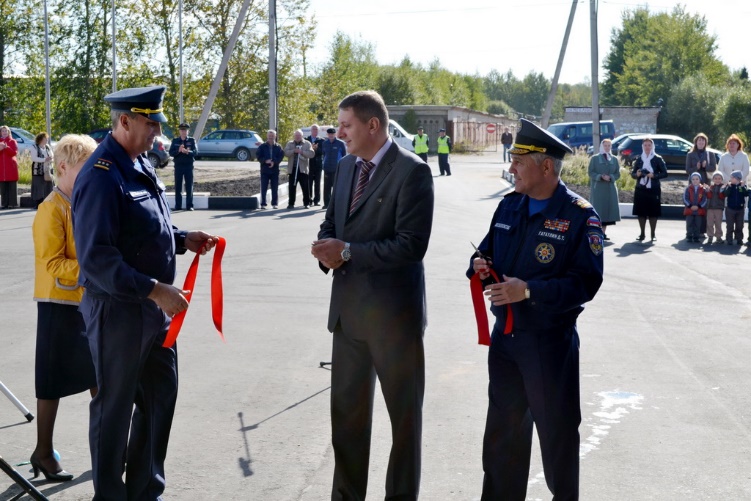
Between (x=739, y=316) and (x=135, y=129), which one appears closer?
(x=135, y=129)

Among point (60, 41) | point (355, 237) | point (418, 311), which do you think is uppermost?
point (60, 41)

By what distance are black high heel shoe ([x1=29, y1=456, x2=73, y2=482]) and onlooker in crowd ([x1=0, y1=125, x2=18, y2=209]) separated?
17.1 meters

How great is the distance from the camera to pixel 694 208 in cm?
1678

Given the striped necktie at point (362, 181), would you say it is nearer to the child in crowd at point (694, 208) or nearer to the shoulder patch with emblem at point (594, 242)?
the shoulder patch with emblem at point (594, 242)

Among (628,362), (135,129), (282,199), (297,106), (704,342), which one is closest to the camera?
(135,129)

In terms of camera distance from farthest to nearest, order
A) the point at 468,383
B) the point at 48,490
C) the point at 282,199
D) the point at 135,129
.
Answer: the point at 282,199 < the point at 468,383 < the point at 48,490 < the point at 135,129

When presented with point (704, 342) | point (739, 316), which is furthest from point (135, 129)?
point (739, 316)

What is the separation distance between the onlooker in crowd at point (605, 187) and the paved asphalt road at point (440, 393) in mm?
3825

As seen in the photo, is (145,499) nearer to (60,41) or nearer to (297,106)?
(60,41)

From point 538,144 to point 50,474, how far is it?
9.86 feet

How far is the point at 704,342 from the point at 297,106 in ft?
133

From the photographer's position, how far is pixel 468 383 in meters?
7.05

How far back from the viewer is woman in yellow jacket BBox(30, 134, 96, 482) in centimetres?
485

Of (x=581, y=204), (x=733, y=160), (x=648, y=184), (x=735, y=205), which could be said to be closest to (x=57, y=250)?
(x=581, y=204)
